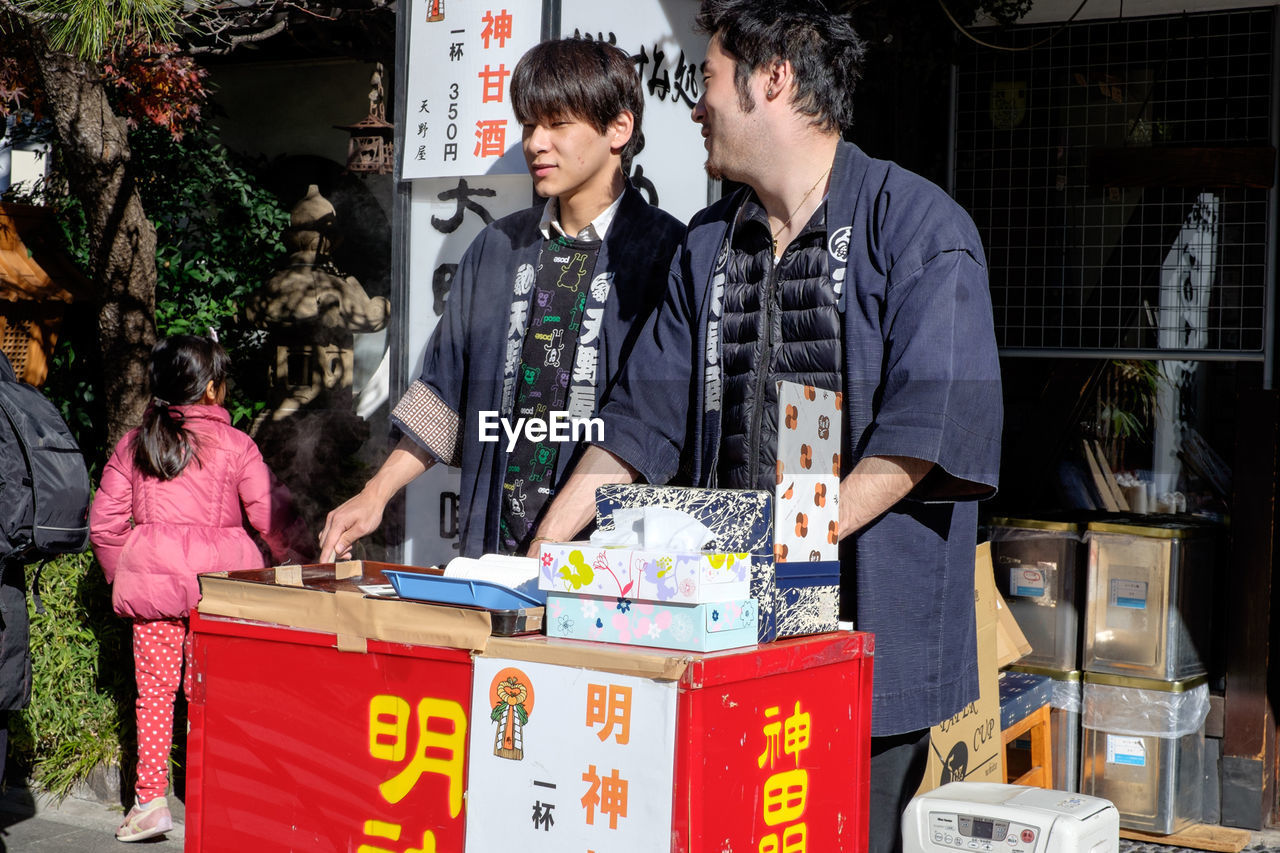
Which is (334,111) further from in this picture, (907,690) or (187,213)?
(907,690)

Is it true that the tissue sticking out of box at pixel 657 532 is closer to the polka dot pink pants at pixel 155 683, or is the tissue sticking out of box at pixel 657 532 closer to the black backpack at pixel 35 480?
the black backpack at pixel 35 480

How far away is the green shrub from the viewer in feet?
16.1

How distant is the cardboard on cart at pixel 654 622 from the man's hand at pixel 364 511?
97 centimetres

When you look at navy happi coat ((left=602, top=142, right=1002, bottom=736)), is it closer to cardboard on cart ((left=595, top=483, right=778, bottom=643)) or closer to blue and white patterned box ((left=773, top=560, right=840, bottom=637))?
blue and white patterned box ((left=773, top=560, right=840, bottom=637))

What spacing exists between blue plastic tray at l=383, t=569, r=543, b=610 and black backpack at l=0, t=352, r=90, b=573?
2.08 m

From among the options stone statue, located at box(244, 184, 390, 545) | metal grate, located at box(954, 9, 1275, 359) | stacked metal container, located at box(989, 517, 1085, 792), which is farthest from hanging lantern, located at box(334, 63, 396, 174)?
stacked metal container, located at box(989, 517, 1085, 792)

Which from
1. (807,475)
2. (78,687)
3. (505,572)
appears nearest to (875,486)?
(807,475)

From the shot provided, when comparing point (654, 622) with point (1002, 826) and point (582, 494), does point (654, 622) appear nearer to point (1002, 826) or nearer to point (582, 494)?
point (582, 494)

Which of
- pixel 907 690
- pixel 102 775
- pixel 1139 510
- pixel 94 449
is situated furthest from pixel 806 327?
pixel 94 449

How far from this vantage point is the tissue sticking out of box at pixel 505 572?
2.12 m

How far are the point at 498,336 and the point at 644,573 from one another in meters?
1.58

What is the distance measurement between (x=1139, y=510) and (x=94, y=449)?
4.90 meters

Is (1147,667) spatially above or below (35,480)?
below

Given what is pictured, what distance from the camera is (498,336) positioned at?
130 inches
